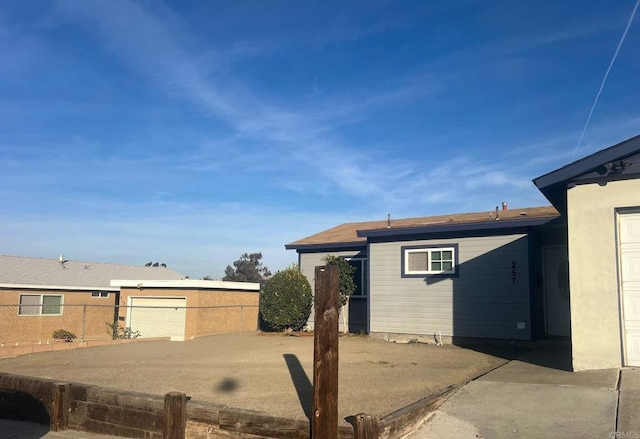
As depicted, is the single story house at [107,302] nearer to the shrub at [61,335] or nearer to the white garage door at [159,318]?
the white garage door at [159,318]

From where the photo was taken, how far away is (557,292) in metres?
13.3

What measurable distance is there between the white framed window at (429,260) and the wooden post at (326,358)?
8976 mm

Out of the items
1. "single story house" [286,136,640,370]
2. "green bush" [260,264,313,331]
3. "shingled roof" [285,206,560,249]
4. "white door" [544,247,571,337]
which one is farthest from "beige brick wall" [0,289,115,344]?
"white door" [544,247,571,337]

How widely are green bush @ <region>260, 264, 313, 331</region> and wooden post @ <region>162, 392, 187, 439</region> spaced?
10.5 metres

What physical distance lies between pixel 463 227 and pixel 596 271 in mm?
5652

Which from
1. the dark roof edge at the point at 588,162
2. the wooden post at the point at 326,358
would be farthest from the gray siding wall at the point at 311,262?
the wooden post at the point at 326,358

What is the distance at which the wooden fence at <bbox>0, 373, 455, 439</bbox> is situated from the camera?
18.8ft

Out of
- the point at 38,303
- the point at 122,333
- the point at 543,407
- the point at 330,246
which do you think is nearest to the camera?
the point at 543,407

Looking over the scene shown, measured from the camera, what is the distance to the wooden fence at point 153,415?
5727 millimetres

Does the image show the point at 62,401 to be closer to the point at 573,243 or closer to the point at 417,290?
the point at 573,243

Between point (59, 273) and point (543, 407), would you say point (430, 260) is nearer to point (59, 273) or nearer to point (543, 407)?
point (543, 407)

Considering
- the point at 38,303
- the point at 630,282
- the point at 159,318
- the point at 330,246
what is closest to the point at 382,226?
the point at 330,246

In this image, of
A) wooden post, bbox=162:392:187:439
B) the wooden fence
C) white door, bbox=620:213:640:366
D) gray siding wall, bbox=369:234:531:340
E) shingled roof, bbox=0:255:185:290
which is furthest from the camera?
shingled roof, bbox=0:255:185:290

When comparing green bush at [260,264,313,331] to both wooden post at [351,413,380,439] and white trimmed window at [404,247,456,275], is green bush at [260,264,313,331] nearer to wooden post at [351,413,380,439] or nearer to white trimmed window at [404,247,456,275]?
white trimmed window at [404,247,456,275]
